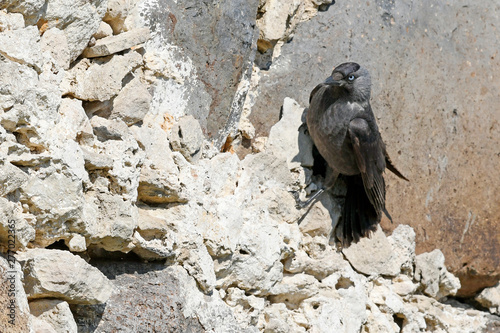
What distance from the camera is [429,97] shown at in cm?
414

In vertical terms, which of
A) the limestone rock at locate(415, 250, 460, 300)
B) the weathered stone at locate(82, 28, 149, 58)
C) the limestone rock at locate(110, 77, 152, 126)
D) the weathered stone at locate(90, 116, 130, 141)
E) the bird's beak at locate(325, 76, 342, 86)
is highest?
the weathered stone at locate(82, 28, 149, 58)

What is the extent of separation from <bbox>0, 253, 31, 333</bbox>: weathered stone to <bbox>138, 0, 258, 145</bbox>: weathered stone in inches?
43.0

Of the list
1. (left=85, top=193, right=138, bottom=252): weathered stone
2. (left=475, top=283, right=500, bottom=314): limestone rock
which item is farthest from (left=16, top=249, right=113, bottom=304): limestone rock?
(left=475, top=283, right=500, bottom=314): limestone rock

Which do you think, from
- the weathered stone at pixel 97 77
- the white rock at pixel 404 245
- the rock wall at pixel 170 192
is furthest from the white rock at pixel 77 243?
the white rock at pixel 404 245

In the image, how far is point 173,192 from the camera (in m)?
2.77

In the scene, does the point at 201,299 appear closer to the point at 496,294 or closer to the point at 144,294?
the point at 144,294

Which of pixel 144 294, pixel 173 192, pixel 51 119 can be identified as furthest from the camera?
pixel 173 192

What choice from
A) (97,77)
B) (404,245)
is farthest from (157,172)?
(404,245)

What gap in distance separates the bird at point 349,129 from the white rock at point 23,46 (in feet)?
5.17

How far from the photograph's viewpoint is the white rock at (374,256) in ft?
12.1

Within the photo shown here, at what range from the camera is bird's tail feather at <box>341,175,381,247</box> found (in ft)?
12.2

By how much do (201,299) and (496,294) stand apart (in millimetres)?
2318

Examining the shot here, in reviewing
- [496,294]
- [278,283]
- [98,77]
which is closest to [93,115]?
[98,77]

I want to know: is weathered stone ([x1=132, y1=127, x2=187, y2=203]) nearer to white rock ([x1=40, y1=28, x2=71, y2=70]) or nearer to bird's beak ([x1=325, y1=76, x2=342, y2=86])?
white rock ([x1=40, y1=28, x2=71, y2=70])
